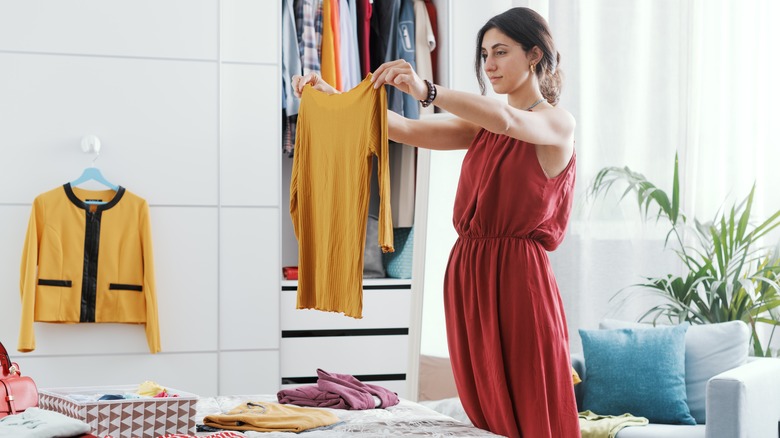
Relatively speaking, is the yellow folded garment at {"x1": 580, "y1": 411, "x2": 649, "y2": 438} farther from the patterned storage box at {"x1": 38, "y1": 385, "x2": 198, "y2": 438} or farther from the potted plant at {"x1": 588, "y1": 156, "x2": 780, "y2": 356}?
the patterned storage box at {"x1": 38, "y1": 385, "x2": 198, "y2": 438}

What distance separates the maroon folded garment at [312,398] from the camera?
204cm

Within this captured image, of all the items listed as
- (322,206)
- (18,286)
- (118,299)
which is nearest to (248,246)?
(118,299)

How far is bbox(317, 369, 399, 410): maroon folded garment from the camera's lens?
2.03 metres

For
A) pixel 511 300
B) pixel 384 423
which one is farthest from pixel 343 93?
pixel 384 423

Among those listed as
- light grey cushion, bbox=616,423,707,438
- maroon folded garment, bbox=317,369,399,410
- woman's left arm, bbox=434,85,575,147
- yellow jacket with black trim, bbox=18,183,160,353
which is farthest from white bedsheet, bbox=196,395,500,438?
yellow jacket with black trim, bbox=18,183,160,353

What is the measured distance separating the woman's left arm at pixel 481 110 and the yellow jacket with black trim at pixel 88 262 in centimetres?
212

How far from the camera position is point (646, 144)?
4.11m

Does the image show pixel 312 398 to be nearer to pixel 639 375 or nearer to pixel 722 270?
pixel 639 375

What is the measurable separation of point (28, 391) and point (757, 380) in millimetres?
2252

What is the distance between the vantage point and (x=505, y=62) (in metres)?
1.96

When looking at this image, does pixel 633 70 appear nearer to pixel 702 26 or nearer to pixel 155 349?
pixel 702 26

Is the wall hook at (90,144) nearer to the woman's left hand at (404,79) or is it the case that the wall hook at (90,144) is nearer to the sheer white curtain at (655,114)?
the woman's left hand at (404,79)

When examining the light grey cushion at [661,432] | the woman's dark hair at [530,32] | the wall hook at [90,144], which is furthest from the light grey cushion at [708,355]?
the wall hook at [90,144]

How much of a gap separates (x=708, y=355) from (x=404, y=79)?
203 cm
